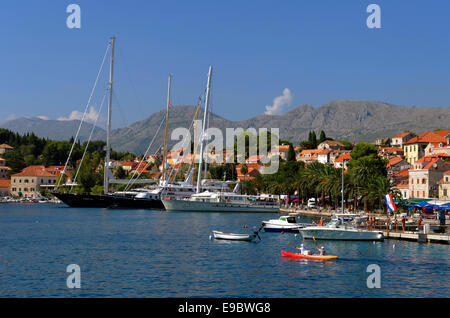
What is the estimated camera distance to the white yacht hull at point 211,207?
10706 cm

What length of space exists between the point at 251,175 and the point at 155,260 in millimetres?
150487

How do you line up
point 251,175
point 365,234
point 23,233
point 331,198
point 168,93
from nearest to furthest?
point 365,234 < point 23,233 < point 331,198 < point 168,93 < point 251,175

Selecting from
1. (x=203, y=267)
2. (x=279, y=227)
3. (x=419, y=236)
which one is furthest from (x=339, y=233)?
(x=203, y=267)

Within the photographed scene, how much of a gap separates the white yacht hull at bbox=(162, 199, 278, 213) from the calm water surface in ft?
149

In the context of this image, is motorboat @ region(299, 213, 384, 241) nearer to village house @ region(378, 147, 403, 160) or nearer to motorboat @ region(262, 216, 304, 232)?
motorboat @ region(262, 216, 304, 232)

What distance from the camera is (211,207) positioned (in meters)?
107

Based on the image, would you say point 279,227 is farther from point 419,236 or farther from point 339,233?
point 419,236

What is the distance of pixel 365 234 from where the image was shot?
54.4 metres

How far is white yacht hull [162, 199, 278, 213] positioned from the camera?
107062mm

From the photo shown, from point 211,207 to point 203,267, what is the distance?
220 feet

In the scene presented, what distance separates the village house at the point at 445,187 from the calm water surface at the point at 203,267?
166 feet
